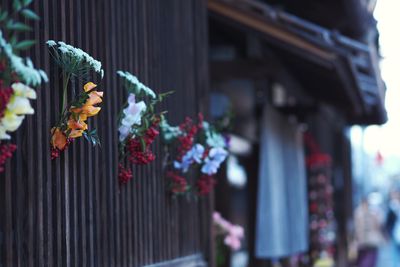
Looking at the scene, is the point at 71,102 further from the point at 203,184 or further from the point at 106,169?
the point at 203,184

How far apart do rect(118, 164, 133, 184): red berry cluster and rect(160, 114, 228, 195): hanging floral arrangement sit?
2.40 ft

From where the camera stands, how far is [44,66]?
11.7 ft

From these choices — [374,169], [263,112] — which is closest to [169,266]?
[263,112]

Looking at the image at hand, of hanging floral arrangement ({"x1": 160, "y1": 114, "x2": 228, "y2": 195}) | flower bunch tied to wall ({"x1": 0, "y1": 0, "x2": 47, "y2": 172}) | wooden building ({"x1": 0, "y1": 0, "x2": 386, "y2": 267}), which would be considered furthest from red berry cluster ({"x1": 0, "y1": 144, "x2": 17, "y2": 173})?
hanging floral arrangement ({"x1": 160, "y1": 114, "x2": 228, "y2": 195})

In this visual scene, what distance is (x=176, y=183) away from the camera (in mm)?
5570

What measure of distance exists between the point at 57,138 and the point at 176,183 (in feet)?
6.62

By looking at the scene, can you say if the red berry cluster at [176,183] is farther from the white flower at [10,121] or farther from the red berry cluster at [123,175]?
the white flower at [10,121]

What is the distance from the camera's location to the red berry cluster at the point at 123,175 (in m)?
4.52

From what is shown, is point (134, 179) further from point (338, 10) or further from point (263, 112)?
point (338, 10)

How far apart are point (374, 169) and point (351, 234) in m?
31.3

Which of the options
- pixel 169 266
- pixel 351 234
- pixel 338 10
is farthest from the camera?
pixel 351 234

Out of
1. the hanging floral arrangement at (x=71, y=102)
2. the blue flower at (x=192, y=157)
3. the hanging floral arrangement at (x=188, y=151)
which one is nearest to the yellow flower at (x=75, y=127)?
the hanging floral arrangement at (x=71, y=102)

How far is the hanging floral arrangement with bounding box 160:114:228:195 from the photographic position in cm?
545

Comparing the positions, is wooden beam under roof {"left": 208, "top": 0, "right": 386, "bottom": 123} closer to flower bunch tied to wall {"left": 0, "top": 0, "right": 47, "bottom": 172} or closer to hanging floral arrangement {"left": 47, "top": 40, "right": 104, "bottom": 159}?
hanging floral arrangement {"left": 47, "top": 40, "right": 104, "bottom": 159}
